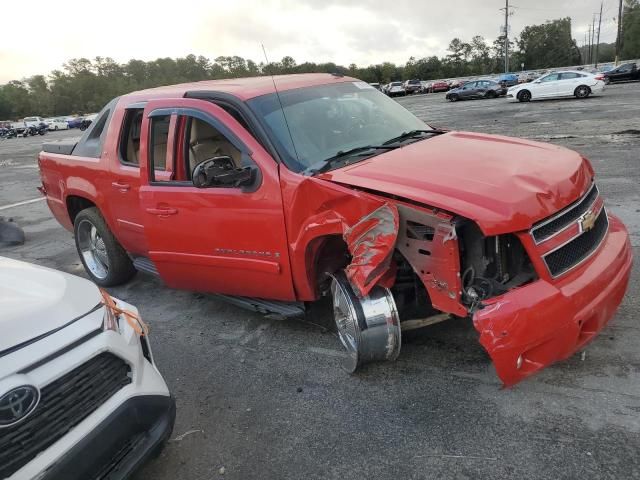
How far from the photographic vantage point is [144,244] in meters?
4.40

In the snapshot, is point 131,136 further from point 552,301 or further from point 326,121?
point 552,301

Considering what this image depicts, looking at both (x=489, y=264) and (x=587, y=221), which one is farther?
(x=587, y=221)

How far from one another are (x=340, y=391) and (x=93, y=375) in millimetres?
1533

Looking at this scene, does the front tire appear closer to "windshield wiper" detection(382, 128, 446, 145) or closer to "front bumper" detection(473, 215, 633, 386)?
"windshield wiper" detection(382, 128, 446, 145)

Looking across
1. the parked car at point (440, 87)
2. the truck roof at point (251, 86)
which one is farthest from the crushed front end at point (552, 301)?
the parked car at point (440, 87)

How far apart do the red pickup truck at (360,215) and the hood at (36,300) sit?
1102 millimetres

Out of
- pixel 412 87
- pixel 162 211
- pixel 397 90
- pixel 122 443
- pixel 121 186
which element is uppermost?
pixel 121 186

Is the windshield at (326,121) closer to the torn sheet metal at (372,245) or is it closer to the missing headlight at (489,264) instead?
the torn sheet metal at (372,245)

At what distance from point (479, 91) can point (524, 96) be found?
28.7ft

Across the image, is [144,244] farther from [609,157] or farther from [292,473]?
[609,157]

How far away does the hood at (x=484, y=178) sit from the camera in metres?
2.42

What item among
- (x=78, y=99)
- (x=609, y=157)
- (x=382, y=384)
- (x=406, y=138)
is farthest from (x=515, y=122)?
(x=78, y=99)

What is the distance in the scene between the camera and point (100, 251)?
5305 mm

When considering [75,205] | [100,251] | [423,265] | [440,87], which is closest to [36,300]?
[423,265]
